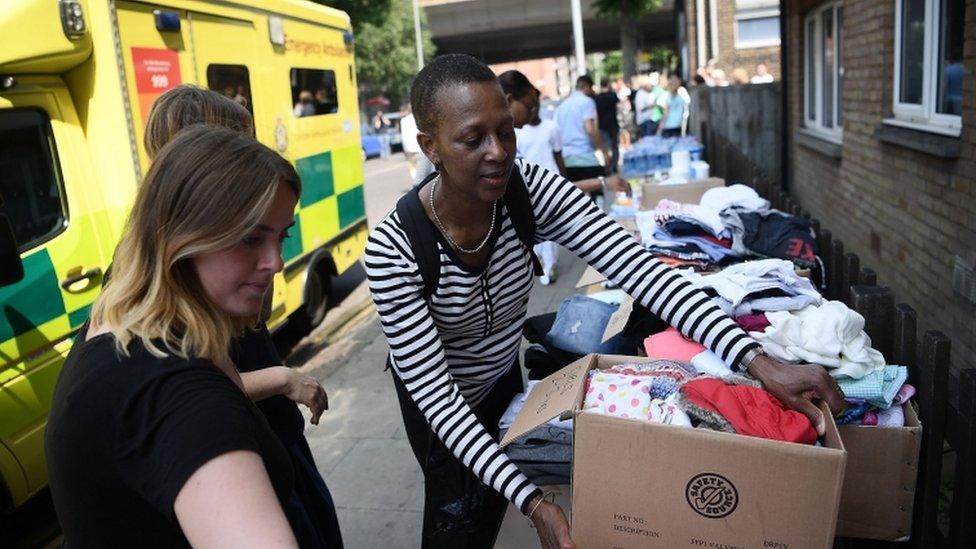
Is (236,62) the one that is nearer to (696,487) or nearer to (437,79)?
(437,79)

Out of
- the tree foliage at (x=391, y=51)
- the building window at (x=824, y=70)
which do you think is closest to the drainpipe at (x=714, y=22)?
the building window at (x=824, y=70)

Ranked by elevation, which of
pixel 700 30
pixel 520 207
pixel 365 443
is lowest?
pixel 365 443

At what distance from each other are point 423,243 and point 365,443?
2.97 meters

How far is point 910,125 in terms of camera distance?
15.8 feet

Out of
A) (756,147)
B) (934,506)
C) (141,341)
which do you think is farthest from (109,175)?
(756,147)

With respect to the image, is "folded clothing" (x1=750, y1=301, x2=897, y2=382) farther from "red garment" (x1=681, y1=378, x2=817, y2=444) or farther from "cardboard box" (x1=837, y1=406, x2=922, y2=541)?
"red garment" (x1=681, y1=378, x2=817, y2=444)

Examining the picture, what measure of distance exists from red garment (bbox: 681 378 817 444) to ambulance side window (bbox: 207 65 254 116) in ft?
13.9

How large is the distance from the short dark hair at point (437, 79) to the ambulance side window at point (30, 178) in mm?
2495

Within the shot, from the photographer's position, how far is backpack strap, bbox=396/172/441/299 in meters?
2.00

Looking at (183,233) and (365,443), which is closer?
(183,233)

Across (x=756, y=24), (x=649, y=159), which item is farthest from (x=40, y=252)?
(x=756, y=24)

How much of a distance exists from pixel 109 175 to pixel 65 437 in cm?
339

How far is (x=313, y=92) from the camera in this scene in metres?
7.02

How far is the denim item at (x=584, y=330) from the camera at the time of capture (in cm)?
278
